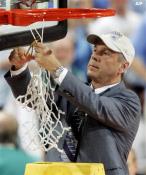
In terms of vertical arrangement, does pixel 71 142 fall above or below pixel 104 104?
below

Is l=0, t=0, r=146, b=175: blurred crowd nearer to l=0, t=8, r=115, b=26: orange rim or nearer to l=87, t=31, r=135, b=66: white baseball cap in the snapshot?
l=87, t=31, r=135, b=66: white baseball cap

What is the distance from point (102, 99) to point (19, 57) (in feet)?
1.14

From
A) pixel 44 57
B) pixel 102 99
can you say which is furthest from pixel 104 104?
pixel 44 57

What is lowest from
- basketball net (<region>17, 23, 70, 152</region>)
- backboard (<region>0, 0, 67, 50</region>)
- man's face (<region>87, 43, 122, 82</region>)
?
basketball net (<region>17, 23, 70, 152</region>)

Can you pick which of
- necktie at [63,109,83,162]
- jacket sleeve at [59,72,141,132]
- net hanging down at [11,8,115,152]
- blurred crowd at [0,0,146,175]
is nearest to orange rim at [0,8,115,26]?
net hanging down at [11,8,115,152]

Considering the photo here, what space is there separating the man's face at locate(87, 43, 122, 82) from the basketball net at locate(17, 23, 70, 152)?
17 centimetres

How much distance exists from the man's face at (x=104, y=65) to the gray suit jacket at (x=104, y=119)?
0.05 meters

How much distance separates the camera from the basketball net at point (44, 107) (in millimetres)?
2584

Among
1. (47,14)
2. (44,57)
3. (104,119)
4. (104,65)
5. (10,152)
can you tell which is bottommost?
(10,152)

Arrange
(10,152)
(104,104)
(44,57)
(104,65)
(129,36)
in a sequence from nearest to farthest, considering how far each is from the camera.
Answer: (44,57), (104,104), (104,65), (10,152), (129,36)

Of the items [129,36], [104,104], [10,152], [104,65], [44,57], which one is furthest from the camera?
[129,36]

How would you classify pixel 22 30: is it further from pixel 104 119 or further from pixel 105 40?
pixel 104 119

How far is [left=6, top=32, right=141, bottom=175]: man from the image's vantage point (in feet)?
8.19

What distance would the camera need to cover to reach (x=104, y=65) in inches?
104
